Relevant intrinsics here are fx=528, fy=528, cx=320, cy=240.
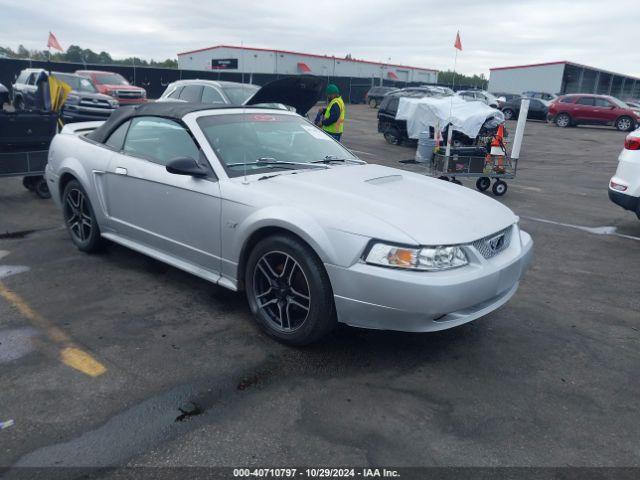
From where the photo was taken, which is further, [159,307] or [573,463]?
[159,307]

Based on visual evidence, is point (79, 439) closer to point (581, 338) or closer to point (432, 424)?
point (432, 424)

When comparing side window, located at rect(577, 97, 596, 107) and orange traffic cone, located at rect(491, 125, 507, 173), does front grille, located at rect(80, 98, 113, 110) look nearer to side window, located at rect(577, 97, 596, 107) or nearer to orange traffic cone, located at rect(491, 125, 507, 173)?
orange traffic cone, located at rect(491, 125, 507, 173)

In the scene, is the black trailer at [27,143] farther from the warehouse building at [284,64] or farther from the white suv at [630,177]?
the warehouse building at [284,64]

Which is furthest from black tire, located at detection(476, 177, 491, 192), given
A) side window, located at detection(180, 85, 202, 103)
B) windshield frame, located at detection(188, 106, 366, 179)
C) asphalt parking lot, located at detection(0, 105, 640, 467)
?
side window, located at detection(180, 85, 202, 103)

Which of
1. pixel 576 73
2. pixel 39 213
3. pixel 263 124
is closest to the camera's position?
pixel 263 124

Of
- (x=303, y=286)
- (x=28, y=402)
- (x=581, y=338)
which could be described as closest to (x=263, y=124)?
(x=303, y=286)

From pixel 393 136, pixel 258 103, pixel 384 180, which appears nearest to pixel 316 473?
pixel 384 180

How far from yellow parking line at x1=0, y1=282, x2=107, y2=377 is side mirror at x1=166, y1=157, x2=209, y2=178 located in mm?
1390

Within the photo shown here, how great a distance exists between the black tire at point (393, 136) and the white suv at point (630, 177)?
11.0m

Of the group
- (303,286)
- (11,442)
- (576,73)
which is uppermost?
(576,73)

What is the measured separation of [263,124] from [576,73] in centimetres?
5314

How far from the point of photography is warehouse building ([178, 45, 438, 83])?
154 ft

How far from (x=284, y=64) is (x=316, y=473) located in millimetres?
48386

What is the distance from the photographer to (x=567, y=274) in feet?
17.5
